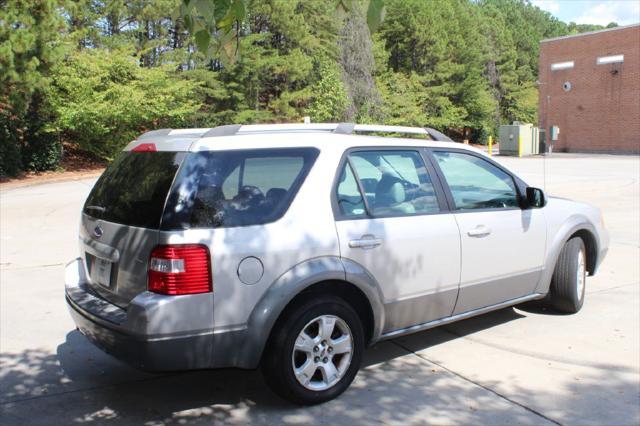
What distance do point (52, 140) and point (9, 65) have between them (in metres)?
6.60

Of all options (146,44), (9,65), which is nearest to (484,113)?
(146,44)

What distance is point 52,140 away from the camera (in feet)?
84.3

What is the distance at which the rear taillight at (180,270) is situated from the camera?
3.33 meters

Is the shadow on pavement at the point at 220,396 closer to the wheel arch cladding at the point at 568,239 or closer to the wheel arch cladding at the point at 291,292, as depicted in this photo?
the wheel arch cladding at the point at 291,292

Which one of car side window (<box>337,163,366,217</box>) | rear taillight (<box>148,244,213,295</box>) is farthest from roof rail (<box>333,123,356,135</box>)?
rear taillight (<box>148,244,213,295</box>)

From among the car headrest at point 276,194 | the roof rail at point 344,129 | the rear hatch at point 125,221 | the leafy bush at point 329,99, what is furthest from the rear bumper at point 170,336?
the leafy bush at point 329,99

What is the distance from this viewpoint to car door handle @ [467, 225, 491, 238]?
4.55 meters

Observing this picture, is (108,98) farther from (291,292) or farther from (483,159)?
(291,292)

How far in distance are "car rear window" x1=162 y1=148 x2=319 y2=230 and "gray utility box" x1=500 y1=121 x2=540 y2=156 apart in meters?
36.4

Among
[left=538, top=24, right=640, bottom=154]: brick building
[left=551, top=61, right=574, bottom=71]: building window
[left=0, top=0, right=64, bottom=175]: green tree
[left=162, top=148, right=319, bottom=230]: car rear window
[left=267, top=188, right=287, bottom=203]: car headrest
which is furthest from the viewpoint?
[left=551, top=61, right=574, bottom=71]: building window

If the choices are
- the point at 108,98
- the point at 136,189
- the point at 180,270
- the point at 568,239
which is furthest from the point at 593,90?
the point at 180,270

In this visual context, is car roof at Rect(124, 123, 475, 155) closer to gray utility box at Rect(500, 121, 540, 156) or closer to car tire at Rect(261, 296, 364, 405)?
car tire at Rect(261, 296, 364, 405)

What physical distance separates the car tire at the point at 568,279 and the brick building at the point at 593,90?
38866 mm

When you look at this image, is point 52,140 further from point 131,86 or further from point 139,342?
point 139,342
